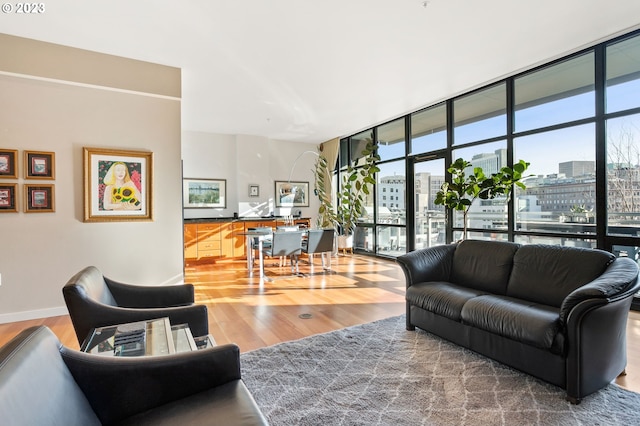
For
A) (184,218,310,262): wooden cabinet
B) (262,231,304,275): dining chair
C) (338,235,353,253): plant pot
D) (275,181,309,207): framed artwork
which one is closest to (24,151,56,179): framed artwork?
(262,231,304,275): dining chair

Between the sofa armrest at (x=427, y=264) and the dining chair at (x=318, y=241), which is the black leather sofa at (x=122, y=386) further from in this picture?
the dining chair at (x=318, y=241)

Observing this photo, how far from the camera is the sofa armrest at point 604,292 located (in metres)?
1.96

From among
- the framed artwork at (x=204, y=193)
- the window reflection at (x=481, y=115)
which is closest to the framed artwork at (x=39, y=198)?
the framed artwork at (x=204, y=193)

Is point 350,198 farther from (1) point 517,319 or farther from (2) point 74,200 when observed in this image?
(1) point 517,319

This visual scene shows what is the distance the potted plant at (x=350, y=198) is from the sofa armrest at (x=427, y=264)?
155 inches

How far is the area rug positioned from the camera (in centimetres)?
191

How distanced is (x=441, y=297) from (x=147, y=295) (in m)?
2.36

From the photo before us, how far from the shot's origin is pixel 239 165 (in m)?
8.12

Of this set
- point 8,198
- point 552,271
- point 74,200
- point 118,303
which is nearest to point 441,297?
point 552,271

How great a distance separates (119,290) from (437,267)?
9.33ft

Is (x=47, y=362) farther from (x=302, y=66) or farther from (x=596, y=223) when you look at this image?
(x=596, y=223)

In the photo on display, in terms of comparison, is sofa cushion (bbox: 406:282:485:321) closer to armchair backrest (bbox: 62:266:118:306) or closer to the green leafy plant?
armchair backrest (bbox: 62:266:118:306)

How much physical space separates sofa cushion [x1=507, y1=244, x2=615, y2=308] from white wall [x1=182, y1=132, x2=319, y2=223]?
6.38 m

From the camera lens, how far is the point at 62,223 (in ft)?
12.3
